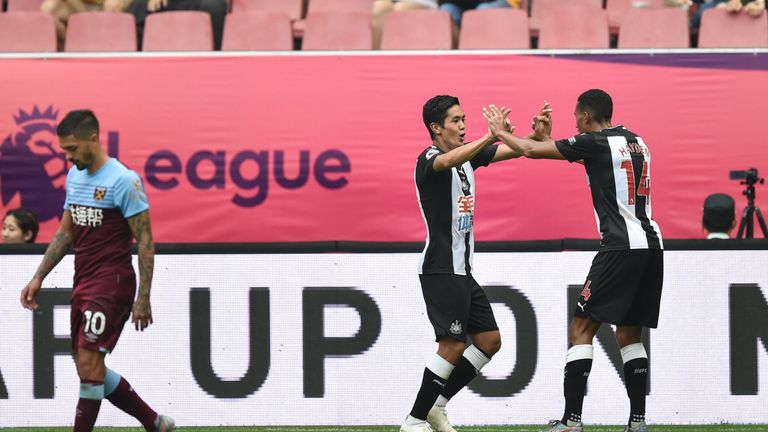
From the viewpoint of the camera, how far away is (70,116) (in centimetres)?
582

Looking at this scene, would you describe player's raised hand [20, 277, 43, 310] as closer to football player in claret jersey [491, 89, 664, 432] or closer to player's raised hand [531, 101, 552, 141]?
football player in claret jersey [491, 89, 664, 432]

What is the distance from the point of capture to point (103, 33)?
35.9 feet

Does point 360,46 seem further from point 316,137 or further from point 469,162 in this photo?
point 469,162

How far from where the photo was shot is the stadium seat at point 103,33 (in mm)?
10883

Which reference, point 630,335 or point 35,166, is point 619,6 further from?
point 35,166

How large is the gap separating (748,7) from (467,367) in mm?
5656

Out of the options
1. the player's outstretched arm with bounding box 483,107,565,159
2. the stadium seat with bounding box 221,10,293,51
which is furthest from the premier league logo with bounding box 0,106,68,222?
the player's outstretched arm with bounding box 483,107,565,159

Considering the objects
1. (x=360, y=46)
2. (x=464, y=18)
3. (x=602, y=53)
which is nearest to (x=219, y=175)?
(x=360, y=46)

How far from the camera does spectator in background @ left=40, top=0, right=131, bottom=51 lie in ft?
36.5

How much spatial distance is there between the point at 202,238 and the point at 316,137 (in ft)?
4.28

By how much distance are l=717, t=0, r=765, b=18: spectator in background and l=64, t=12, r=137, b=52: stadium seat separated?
5.42 m

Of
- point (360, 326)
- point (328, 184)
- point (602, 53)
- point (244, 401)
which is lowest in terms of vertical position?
point (244, 401)

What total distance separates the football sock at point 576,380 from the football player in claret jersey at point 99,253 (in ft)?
7.31

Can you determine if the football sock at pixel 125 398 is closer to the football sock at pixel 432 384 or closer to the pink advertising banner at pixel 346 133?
the football sock at pixel 432 384
